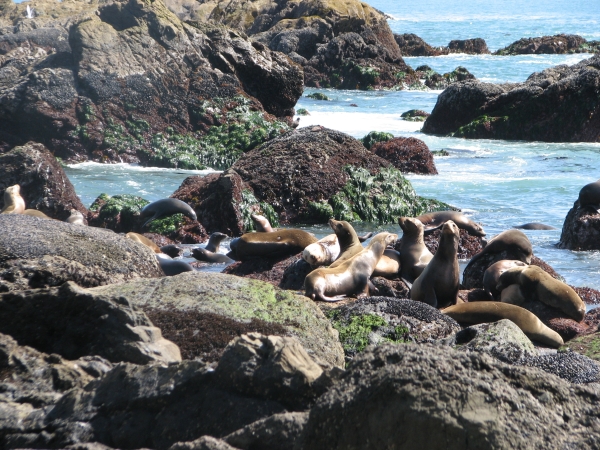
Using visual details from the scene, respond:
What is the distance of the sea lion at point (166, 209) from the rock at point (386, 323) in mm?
5757

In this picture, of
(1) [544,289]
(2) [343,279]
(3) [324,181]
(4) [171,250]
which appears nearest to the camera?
(1) [544,289]

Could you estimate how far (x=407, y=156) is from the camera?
702 inches

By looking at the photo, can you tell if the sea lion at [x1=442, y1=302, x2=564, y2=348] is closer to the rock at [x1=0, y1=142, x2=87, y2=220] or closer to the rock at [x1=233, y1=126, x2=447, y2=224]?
the rock at [x1=233, y1=126, x2=447, y2=224]

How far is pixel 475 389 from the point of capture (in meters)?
2.57

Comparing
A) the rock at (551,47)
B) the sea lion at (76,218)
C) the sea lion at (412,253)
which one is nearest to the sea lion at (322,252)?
the sea lion at (412,253)

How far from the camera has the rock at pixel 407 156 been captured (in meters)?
17.6

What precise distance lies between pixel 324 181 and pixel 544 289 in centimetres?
578

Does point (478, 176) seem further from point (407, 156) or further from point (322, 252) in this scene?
point (322, 252)

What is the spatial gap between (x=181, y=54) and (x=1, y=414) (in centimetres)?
1735

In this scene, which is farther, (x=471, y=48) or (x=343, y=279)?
(x=471, y=48)

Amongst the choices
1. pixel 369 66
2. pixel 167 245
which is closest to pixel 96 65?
pixel 167 245

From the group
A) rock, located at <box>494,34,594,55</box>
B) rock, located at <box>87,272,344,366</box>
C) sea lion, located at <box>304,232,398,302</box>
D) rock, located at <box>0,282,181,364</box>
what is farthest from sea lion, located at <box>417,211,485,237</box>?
rock, located at <box>494,34,594,55</box>

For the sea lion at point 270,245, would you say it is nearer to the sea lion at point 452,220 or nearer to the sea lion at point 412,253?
the sea lion at point 412,253

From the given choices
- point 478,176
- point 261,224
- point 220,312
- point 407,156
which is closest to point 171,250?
point 261,224
